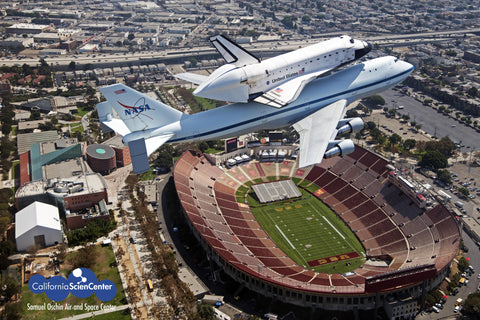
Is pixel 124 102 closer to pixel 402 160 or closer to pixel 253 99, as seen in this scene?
pixel 253 99

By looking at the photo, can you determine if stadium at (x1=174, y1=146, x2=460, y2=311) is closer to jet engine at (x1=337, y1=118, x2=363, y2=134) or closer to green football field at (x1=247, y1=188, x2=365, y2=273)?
green football field at (x1=247, y1=188, x2=365, y2=273)

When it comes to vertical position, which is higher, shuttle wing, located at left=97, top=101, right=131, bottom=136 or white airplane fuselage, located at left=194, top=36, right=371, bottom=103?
white airplane fuselage, located at left=194, top=36, right=371, bottom=103

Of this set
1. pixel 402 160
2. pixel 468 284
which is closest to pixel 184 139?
pixel 468 284

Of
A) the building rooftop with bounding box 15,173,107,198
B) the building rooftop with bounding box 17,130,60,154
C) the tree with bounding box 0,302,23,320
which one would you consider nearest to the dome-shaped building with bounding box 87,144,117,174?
the building rooftop with bounding box 15,173,107,198

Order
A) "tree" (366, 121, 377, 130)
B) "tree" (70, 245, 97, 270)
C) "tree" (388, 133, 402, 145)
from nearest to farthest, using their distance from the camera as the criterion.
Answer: "tree" (70, 245, 97, 270), "tree" (388, 133, 402, 145), "tree" (366, 121, 377, 130)

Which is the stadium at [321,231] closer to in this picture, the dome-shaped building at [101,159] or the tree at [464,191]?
the dome-shaped building at [101,159]

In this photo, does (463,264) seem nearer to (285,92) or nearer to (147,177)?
(285,92)

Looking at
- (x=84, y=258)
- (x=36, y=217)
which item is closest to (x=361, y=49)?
(x=84, y=258)
